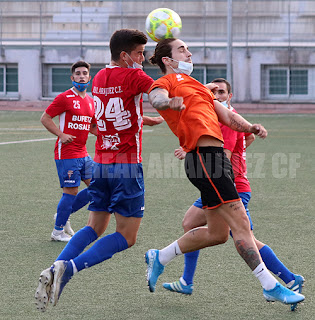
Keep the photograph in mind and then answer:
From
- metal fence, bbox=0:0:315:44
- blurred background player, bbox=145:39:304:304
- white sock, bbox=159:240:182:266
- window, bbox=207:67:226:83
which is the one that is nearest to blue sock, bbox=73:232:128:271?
white sock, bbox=159:240:182:266

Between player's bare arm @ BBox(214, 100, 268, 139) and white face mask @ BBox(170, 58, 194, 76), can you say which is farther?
white face mask @ BBox(170, 58, 194, 76)

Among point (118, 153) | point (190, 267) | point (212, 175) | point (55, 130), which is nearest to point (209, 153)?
point (212, 175)

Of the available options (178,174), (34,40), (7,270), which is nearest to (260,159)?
(178,174)

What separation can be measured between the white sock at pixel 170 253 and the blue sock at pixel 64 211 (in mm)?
2405

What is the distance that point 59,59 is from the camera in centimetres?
3709

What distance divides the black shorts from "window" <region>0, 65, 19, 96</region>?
1330 inches

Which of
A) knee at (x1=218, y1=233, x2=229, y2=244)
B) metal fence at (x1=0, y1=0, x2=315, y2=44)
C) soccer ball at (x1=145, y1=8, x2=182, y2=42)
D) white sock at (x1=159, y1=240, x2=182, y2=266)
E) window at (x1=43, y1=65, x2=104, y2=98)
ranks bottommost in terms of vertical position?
white sock at (x1=159, y1=240, x2=182, y2=266)

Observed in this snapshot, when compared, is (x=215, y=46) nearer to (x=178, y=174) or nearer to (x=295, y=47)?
(x=295, y=47)

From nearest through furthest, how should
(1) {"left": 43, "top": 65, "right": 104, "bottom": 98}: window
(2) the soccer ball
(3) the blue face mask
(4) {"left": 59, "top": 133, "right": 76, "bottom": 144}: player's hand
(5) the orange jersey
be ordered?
(5) the orange jersey
(2) the soccer ball
(4) {"left": 59, "top": 133, "right": 76, "bottom": 144}: player's hand
(3) the blue face mask
(1) {"left": 43, "top": 65, "right": 104, "bottom": 98}: window

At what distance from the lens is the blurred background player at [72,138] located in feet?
25.7

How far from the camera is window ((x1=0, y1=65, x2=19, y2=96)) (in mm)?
37750

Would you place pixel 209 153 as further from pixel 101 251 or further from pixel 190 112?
pixel 101 251

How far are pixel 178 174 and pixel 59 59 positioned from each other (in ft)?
83.3

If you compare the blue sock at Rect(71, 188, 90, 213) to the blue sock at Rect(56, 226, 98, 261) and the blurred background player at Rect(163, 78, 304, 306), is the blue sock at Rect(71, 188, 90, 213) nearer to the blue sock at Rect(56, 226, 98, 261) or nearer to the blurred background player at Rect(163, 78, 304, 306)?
the blurred background player at Rect(163, 78, 304, 306)
